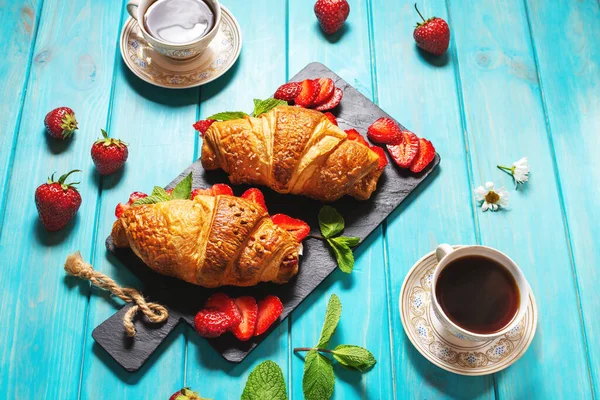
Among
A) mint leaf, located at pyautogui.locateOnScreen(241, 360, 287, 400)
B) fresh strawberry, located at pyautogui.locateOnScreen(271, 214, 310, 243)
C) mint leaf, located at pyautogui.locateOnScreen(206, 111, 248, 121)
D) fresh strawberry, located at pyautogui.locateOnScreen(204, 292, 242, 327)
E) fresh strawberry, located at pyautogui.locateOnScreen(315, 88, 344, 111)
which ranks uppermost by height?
fresh strawberry, located at pyautogui.locateOnScreen(315, 88, 344, 111)

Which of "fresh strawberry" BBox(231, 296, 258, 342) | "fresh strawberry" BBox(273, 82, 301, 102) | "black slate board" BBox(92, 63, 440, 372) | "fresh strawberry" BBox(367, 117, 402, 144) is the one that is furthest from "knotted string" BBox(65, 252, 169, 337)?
"fresh strawberry" BBox(367, 117, 402, 144)

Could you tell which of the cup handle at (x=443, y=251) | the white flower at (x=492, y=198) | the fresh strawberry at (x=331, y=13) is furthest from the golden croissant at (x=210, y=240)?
the fresh strawberry at (x=331, y=13)

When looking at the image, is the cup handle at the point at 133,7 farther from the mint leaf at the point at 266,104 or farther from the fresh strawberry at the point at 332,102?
the fresh strawberry at the point at 332,102

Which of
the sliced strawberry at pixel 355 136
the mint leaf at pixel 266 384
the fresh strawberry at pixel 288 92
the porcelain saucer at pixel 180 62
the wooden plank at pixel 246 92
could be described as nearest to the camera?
the mint leaf at pixel 266 384

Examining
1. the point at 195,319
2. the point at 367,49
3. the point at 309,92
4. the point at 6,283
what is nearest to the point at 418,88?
the point at 367,49

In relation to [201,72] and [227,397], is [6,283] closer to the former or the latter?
[227,397]

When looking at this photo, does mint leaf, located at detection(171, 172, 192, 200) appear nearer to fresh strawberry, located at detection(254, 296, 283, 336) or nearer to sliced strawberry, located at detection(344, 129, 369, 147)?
fresh strawberry, located at detection(254, 296, 283, 336)

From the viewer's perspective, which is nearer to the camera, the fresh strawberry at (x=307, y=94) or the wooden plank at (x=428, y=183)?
the wooden plank at (x=428, y=183)
